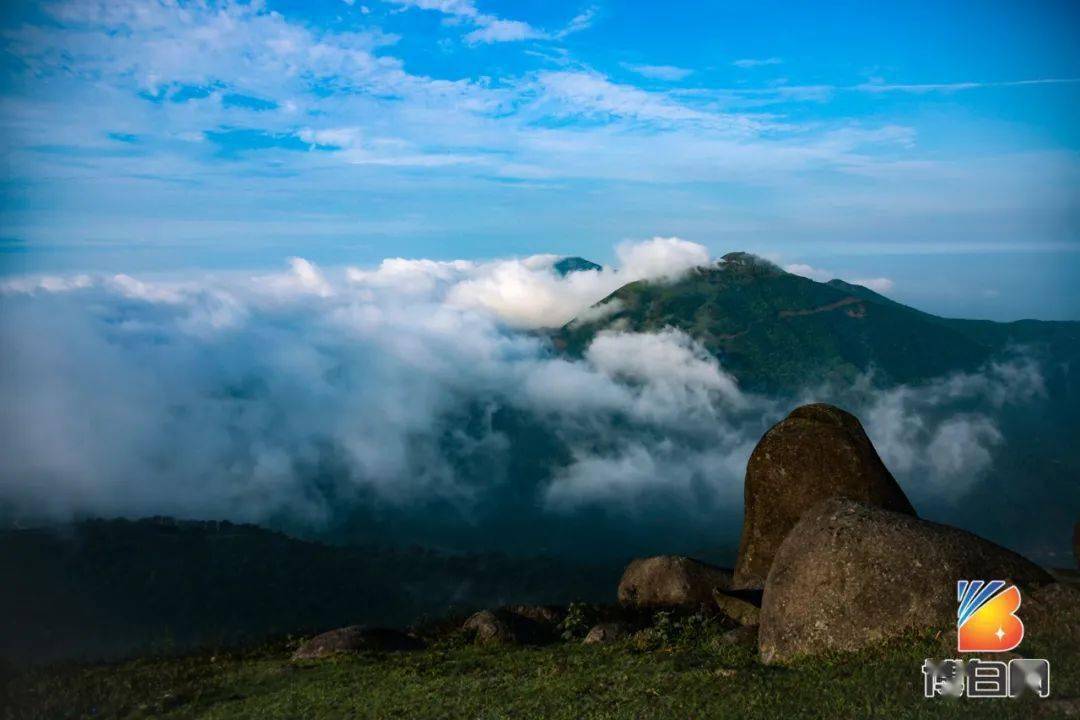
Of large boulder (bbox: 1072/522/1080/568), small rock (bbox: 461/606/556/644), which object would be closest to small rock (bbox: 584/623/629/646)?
small rock (bbox: 461/606/556/644)

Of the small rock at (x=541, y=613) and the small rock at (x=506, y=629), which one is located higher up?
the small rock at (x=506, y=629)

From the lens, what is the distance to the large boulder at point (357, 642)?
→ 2042 cm

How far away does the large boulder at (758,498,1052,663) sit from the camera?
15.4 meters

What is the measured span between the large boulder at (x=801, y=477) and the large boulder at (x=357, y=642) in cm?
980

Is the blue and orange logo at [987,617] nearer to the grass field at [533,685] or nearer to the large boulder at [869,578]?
the large boulder at [869,578]

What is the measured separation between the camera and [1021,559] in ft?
56.0

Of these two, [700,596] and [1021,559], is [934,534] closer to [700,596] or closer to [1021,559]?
[1021,559]

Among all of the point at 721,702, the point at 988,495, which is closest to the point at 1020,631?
the point at 721,702

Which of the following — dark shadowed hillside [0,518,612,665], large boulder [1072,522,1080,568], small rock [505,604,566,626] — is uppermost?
large boulder [1072,522,1080,568]

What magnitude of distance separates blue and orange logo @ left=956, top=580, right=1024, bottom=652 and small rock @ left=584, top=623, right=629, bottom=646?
24.7 ft

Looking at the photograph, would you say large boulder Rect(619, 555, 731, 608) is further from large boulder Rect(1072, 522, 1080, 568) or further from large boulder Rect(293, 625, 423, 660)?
large boulder Rect(1072, 522, 1080, 568)

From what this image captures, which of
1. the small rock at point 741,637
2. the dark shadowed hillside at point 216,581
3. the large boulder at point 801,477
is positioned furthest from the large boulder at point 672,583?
the dark shadowed hillside at point 216,581

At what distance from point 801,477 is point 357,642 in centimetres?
1304

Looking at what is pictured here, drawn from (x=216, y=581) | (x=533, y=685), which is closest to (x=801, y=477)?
(x=533, y=685)
